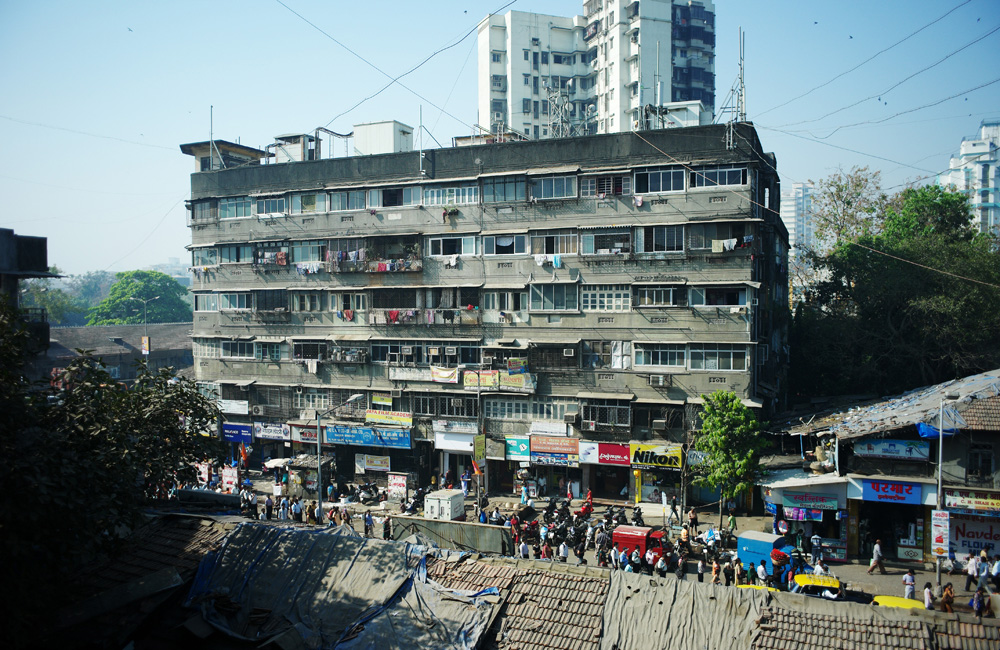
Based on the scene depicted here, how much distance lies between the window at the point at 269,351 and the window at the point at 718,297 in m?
24.2

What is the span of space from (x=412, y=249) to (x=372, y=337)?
5422 millimetres

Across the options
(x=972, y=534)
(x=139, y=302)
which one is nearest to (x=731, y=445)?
(x=972, y=534)

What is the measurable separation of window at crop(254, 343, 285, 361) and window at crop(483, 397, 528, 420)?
1383 centimetres

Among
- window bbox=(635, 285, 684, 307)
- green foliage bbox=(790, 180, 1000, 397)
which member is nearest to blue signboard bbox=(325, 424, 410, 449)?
window bbox=(635, 285, 684, 307)

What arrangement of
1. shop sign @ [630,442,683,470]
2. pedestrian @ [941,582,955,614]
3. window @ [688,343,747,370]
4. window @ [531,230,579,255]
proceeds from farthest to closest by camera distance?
window @ [531,230,579,255]
window @ [688,343,747,370]
shop sign @ [630,442,683,470]
pedestrian @ [941,582,955,614]

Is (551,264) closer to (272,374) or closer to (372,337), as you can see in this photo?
(372,337)

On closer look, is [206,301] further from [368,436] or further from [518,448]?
[518,448]

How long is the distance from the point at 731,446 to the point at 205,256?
110 feet

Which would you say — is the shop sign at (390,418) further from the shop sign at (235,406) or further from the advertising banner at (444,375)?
the shop sign at (235,406)

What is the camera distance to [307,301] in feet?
135

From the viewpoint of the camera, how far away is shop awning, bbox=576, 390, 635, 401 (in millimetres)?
33450

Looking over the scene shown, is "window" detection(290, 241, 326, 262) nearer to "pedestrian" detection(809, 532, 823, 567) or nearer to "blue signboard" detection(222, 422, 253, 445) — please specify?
"blue signboard" detection(222, 422, 253, 445)

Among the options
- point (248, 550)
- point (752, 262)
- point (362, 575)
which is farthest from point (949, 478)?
point (248, 550)

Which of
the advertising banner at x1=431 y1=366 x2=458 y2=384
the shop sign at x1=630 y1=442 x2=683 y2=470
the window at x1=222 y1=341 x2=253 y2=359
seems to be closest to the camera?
the shop sign at x1=630 y1=442 x2=683 y2=470
